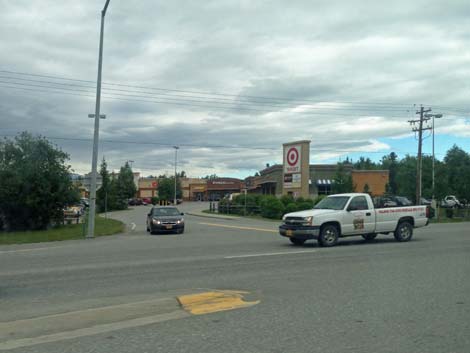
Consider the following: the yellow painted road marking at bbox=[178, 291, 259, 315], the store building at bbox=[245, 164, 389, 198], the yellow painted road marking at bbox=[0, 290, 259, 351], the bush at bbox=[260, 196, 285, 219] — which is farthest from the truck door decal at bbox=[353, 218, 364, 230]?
the store building at bbox=[245, 164, 389, 198]

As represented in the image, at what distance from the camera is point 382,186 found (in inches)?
2758

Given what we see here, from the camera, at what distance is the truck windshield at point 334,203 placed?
17375mm

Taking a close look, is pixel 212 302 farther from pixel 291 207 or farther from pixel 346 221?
pixel 291 207

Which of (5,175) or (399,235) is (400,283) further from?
(5,175)

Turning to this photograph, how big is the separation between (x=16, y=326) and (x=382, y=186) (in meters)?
67.9

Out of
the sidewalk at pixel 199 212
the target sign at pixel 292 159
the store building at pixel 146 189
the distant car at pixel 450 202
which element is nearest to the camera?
the target sign at pixel 292 159

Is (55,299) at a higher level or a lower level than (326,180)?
lower

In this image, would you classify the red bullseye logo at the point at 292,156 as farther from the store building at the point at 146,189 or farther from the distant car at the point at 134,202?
the store building at the point at 146,189

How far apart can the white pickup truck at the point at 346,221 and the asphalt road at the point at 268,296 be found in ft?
3.64

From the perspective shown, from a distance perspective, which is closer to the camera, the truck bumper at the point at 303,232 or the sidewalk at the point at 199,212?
the truck bumper at the point at 303,232

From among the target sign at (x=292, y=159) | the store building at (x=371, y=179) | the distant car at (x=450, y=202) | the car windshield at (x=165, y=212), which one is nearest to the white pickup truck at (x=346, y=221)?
the car windshield at (x=165, y=212)

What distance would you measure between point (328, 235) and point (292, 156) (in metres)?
27.2

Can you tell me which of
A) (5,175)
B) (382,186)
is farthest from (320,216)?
(382,186)

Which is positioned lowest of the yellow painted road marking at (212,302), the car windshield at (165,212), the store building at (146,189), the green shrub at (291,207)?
the yellow painted road marking at (212,302)
